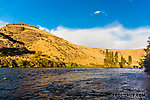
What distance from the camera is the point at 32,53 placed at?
182 metres

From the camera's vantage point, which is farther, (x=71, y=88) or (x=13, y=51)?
(x=13, y=51)

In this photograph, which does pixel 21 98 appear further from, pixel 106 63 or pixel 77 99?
pixel 106 63

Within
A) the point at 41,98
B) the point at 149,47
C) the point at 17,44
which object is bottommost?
the point at 41,98

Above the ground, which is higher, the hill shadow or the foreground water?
the hill shadow

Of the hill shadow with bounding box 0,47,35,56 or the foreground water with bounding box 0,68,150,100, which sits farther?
the hill shadow with bounding box 0,47,35,56

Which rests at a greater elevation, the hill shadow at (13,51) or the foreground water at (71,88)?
the hill shadow at (13,51)

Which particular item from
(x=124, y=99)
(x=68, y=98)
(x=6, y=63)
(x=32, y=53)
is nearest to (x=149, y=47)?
(x=124, y=99)

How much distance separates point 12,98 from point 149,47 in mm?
68119

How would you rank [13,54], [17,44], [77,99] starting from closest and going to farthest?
[77,99], [13,54], [17,44]

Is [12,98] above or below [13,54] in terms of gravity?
below

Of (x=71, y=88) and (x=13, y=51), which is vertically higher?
(x=13, y=51)

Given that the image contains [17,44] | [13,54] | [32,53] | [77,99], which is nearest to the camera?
[77,99]

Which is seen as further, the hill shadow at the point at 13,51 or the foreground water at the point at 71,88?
the hill shadow at the point at 13,51

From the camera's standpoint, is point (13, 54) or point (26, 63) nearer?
point (26, 63)
